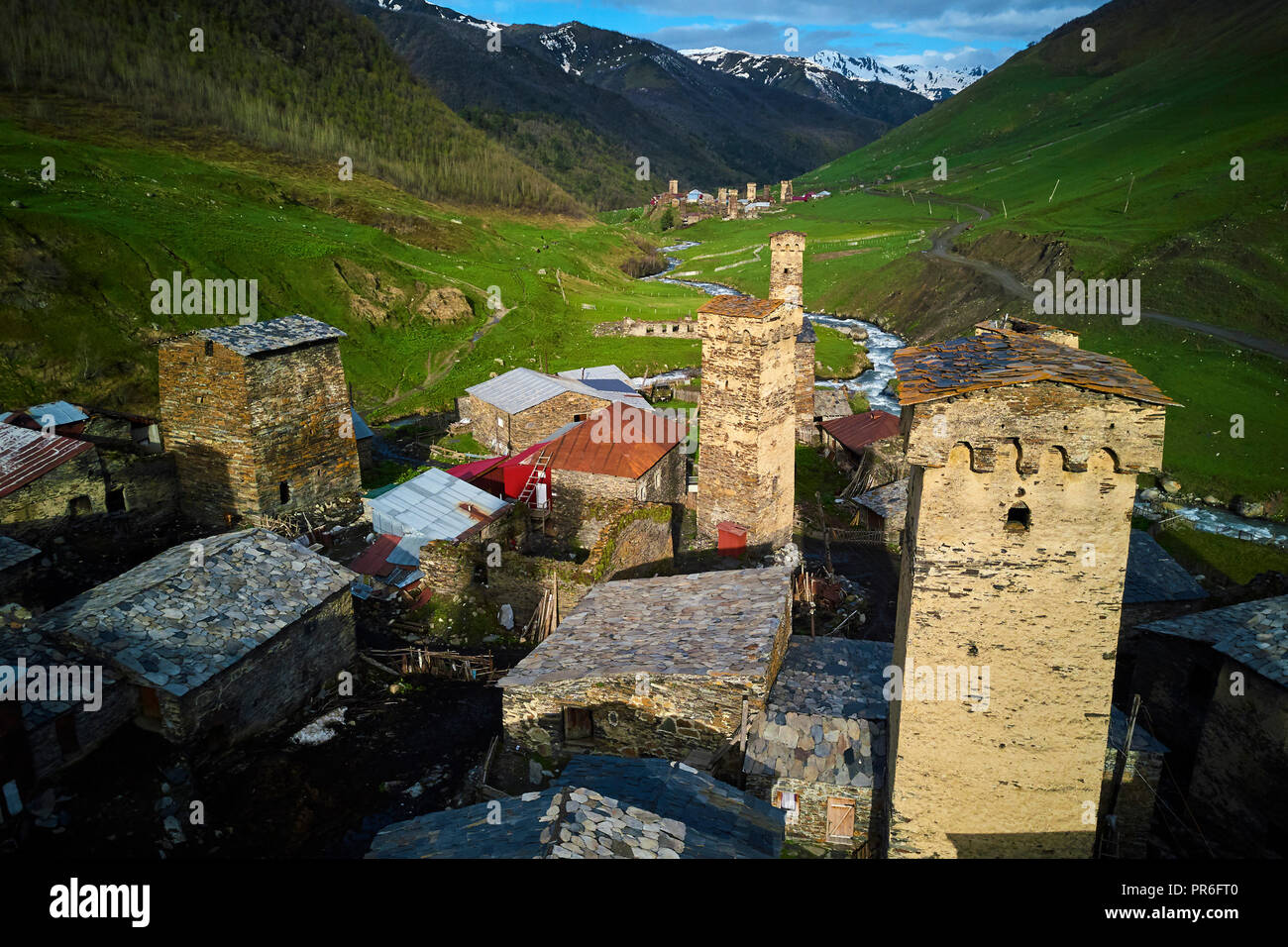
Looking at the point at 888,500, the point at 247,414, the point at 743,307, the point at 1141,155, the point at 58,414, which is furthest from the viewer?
the point at 1141,155

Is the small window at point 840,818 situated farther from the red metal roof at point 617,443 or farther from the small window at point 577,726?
the red metal roof at point 617,443

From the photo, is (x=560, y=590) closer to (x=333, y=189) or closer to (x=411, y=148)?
(x=333, y=189)

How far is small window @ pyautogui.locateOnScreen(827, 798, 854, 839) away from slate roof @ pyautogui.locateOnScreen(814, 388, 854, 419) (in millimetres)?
32222

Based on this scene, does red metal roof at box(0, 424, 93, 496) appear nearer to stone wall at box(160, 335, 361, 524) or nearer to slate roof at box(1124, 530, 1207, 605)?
stone wall at box(160, 335, 361, 524)

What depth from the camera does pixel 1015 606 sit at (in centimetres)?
952

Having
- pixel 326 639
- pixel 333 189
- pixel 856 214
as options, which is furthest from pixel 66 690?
pixel 856 214

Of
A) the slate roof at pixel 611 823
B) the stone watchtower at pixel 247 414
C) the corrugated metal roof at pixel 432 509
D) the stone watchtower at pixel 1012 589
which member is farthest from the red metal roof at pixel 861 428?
the slate roof at pixel 611 823

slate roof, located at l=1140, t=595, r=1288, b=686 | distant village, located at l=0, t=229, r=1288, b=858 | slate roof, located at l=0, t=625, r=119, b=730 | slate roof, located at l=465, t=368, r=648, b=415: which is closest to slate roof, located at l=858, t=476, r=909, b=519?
distant village, located at l=0, t=229, r=1288, b=858

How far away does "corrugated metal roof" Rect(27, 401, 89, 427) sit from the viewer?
26.3m

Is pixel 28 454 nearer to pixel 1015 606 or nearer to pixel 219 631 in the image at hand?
pixel 219 631

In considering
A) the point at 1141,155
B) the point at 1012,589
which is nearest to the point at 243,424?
the point at 1012,589

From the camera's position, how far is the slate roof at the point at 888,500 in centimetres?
2827

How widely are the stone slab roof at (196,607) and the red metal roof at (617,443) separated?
35.1ft

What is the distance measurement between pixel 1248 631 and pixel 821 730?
28.7 feet
